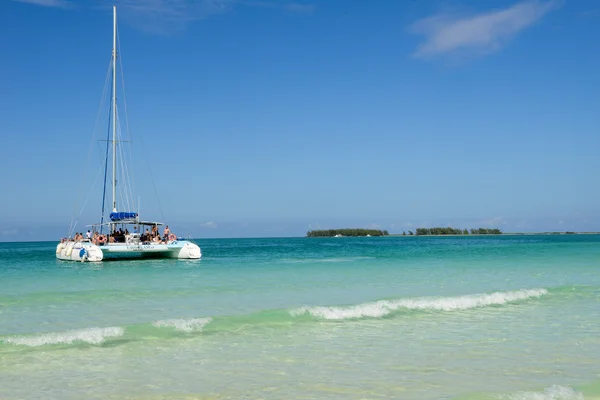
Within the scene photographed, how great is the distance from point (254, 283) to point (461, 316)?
996 centimetres

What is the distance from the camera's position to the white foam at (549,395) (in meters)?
7.06

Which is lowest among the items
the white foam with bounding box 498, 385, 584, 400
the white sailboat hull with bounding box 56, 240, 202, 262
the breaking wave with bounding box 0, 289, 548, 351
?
the white foam with bounding box 498, 385, 584, 400

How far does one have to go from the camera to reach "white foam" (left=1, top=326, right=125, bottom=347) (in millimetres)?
10578

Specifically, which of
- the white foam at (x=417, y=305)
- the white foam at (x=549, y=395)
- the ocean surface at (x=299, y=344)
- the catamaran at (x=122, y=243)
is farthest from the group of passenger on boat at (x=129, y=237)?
the white foam at (x=549, y=395)

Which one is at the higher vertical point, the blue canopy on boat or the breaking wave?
the blue canopy on boat

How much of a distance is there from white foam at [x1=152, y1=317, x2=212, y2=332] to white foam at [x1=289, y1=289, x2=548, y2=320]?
7.54ft

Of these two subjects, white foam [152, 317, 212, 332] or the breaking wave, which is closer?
the breaking wave

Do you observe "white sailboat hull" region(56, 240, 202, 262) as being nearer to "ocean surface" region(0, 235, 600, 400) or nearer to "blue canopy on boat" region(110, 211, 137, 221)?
"blue canopy on boat" region(110, 211, 137, 221)

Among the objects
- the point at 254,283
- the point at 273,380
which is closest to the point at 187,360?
the point at 273,380

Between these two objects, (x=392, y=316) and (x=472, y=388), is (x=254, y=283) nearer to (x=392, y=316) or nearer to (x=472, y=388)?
(x=392, y=316)

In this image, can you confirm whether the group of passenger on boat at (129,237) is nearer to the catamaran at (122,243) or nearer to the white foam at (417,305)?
the catamaran at (122,243)

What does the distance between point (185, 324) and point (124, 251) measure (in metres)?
26.7

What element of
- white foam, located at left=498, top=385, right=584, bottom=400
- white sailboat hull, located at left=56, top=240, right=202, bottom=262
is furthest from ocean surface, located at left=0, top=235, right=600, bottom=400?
white sailboat hull, located at left=56, top=240, right=202, bottom=262

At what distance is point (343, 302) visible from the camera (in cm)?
1614
